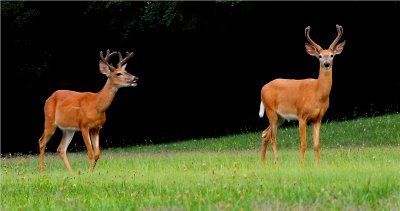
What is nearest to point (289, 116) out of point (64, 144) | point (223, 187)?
point (64, 144)

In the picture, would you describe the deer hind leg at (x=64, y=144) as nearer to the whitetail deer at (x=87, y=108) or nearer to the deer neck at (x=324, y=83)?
the whitetail deer at (x=87, y=108)

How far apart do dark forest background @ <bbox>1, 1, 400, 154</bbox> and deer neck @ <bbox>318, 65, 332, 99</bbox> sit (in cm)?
1125

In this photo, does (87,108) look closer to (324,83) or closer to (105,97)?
(105,97)

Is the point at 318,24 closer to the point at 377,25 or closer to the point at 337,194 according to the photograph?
the point at 377,25

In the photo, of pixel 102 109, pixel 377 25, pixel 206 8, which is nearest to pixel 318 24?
pixel 377 25

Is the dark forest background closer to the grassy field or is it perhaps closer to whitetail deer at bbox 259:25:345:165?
whitetail deer at bbox 259:25:345:165

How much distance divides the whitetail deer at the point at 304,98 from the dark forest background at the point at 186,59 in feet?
33.2

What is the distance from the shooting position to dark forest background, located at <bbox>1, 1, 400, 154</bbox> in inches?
1091

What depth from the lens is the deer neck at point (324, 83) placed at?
14.6 meters

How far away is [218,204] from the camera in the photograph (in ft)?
29.1

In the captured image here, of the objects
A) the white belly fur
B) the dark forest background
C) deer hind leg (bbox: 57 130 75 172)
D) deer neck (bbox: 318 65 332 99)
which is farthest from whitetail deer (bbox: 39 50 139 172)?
the dark forest background

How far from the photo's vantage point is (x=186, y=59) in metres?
31.7

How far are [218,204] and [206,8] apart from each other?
1775cm

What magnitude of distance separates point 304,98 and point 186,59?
55.6ft
